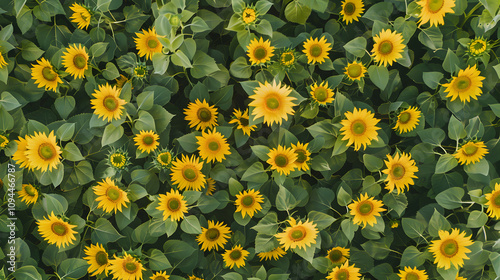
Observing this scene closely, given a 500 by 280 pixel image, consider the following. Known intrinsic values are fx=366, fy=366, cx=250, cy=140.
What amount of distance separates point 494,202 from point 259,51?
983mm

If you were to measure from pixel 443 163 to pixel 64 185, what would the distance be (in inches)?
55.0

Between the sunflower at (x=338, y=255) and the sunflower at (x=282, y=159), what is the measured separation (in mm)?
395

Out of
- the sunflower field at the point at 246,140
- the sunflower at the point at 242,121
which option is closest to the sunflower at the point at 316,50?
the sunflower field at the point at 246,140

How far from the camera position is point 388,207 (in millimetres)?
1446

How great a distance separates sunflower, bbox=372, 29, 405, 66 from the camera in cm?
129

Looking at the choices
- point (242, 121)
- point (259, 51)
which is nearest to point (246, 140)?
point (242, 121)

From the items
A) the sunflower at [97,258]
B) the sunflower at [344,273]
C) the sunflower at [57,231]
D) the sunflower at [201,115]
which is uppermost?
the sunflower at [201,115]

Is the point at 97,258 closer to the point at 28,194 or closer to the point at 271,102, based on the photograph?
the point at 28,194

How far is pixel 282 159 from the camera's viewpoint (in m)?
→ 1.30

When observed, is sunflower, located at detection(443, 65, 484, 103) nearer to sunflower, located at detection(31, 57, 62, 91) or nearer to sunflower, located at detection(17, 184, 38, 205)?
sunflower, located at detection(31, 57, 62, 91)

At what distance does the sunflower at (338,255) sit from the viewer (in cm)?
143

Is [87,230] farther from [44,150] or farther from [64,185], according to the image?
[44,150]

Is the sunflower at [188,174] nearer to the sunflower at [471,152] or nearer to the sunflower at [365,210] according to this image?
the sunflower at [365,210]

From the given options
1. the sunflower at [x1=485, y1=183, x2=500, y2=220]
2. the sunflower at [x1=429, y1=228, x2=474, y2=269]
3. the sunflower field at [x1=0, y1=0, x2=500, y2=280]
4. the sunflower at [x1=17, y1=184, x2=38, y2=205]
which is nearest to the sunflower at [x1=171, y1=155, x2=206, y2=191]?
the sunflower field at [x1=0, y1=0, x2=500, y2=280]
